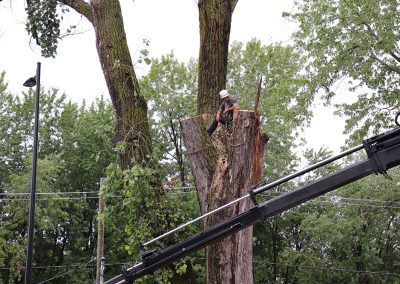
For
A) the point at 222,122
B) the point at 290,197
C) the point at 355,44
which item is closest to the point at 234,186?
the point at 222,122

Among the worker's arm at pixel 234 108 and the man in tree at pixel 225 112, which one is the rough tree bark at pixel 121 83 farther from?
the worker's arm at pixel 234 108

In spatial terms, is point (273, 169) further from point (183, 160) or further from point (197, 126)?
point (197, 126)

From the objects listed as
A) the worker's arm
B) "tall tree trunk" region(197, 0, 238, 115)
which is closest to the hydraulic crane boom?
the worker's arm

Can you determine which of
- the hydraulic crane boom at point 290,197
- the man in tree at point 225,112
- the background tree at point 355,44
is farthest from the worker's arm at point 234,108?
the background tree at point 355,44

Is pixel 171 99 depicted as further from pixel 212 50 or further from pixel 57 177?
pixel 212 50

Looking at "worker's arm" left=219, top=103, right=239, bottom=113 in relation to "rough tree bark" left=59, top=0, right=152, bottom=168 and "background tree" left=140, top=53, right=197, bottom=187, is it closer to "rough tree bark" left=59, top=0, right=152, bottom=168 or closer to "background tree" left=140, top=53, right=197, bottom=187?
"rough tree bark" left=59, top=0, right=152, bottom=168

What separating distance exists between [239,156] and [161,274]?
5.70 ft

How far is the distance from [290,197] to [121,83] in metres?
3.44

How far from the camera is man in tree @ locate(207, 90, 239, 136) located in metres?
6.29

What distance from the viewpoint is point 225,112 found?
6.32 metres

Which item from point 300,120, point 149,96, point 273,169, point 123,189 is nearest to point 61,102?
point 149,96

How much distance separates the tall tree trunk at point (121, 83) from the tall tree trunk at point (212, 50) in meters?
0.88

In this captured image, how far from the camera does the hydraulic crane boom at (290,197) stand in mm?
4375

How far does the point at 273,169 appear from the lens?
29312mm
